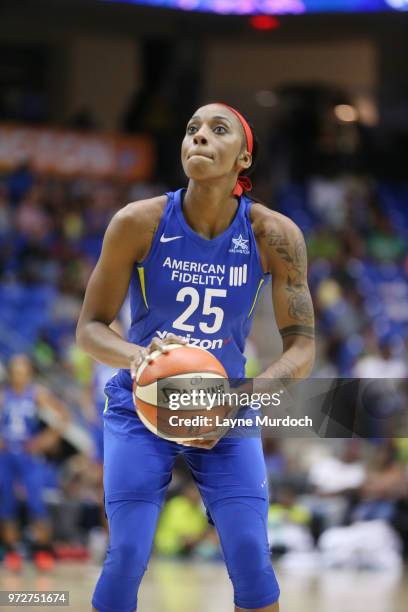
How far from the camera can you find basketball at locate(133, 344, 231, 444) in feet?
12.3

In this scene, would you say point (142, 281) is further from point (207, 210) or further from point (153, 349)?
point (153, 349)

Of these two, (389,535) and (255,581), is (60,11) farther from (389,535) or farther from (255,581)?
(255,581)

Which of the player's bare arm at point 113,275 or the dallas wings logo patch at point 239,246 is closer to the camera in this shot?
the player's bare arm at point 113,275

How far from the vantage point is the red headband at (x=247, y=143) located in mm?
4273

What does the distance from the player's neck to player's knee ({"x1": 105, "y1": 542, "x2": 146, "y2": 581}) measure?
1229 mm

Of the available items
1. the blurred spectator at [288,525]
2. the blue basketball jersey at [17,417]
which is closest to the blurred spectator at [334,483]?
the blurred spectator at [288,525]

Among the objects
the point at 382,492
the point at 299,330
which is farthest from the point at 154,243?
the point at 382,492

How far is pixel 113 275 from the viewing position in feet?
13.6

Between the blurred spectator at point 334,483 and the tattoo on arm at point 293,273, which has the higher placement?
the tattoo on arm at point 293,273

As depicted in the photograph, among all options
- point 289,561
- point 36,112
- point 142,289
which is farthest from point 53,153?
point 142,289

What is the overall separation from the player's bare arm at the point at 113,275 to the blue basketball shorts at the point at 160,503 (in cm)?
29

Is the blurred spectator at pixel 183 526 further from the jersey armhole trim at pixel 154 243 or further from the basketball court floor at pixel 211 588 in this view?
the jersey armhole trim at pixel 154 243

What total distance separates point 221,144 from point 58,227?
10.9 m

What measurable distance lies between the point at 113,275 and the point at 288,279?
690 millimetres
